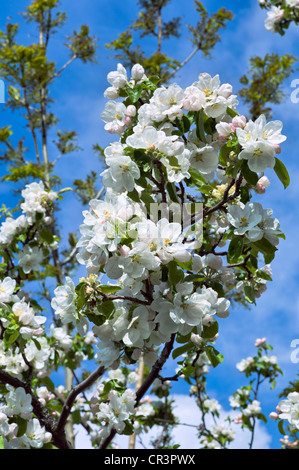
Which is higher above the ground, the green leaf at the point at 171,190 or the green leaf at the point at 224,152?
the green leaf at the point at 224,152

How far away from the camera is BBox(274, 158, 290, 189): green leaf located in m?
1.61

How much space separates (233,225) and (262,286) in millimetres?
434

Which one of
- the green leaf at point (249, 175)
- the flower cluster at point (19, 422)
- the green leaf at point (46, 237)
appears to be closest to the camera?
the green leaf at point (249, 175)

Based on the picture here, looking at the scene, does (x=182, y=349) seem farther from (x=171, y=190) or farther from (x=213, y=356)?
(x=171, y=190)

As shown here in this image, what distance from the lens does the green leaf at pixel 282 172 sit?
1611 mm

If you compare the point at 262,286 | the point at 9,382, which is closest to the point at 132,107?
the point at 262,286

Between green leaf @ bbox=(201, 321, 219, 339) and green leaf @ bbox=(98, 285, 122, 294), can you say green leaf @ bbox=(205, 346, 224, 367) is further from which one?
green leaf @ bbox=(98, 285, 122, 294)

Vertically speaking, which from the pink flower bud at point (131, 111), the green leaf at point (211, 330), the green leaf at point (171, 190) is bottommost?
the green leaf at point (211, 330)

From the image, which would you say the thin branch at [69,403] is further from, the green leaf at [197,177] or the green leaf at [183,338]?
the green leaf at [197,177]

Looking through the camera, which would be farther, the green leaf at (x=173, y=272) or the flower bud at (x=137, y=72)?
the flower bud at (x=137, y=72)

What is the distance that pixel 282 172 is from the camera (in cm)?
161

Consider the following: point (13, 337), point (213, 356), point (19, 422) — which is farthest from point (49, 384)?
point (213, 356)

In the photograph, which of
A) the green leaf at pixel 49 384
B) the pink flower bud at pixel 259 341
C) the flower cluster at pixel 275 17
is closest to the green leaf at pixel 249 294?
the green leaf at pixel 49 384

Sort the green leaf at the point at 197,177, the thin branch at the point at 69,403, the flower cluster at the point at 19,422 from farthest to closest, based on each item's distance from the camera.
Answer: the thin branch at the point at 69,403 < the flower cluster at the point at 19,422 < the green leaf at the point at 197,177
